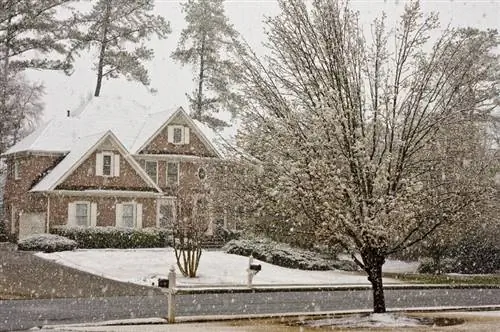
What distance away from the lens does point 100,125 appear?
48938 mm

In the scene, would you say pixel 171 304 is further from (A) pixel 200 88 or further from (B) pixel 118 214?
(A) pixel 200 88

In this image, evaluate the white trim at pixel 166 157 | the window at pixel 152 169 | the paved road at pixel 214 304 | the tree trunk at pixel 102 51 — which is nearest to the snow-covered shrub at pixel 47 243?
the white trim at pixel 166 157

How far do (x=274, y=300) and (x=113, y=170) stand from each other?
22.0 m

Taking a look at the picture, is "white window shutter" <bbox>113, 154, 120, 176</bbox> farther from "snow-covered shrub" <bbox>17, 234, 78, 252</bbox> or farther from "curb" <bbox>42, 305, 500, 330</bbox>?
"curb" <bbox>42, 305, 500, 330</bbox>

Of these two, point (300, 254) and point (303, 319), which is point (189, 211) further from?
point (303, 319)

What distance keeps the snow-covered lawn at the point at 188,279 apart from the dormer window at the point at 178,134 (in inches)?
491

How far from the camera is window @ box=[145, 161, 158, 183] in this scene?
155 ft

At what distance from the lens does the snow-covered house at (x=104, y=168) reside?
41.1 m

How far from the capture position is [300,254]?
119 ft

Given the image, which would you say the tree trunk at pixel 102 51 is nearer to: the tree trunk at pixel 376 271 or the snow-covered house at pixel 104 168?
the snow-covered house at pixel 104 168

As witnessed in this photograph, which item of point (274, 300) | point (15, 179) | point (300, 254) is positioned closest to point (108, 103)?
point (15, 179)

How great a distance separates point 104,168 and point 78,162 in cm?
173

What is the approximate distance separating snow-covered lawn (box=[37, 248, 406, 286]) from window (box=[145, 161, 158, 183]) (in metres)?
10.9

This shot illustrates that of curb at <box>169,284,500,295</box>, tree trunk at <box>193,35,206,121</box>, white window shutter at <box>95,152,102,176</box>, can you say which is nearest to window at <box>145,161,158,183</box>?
white window shutter at <box>95,152,102,176</box>
